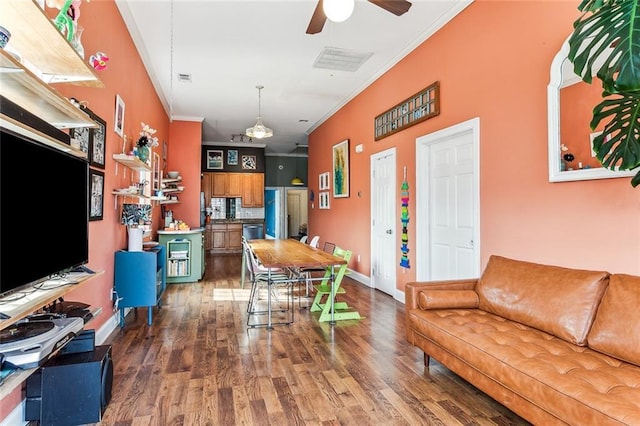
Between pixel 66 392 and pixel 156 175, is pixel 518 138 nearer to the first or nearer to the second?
pixel 66 392

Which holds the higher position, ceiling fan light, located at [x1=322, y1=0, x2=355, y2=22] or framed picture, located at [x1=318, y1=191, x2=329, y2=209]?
ceiling fan light, located at [x1=322, y1=0, x2=355, y2=22]

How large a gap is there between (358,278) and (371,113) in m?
2.68

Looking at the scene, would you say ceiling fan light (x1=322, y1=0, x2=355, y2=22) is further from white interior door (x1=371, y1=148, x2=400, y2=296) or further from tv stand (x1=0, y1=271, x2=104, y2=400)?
white interior door (x1=371, y1=148, x2=400, y2=296)

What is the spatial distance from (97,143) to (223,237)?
7.07m

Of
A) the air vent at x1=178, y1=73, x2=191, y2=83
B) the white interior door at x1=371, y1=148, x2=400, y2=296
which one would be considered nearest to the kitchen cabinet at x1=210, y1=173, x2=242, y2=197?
the air vent at x1=178, y1=73, x2=191, y2=83

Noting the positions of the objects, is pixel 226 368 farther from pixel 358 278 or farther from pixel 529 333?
pixel 358 278

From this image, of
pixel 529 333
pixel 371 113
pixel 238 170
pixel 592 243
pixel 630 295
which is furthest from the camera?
pixel 238 170

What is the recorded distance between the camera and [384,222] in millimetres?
5266

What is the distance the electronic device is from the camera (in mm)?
1440

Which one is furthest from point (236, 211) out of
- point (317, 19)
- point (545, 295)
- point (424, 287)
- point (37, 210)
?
point (545, 295)

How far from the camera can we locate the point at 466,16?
3.52m

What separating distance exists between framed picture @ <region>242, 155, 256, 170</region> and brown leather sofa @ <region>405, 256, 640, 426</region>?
27.4 ft

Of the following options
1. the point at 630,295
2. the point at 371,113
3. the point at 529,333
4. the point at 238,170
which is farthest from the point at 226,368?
the point at 238,170

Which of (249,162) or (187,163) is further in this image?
(249,162)
